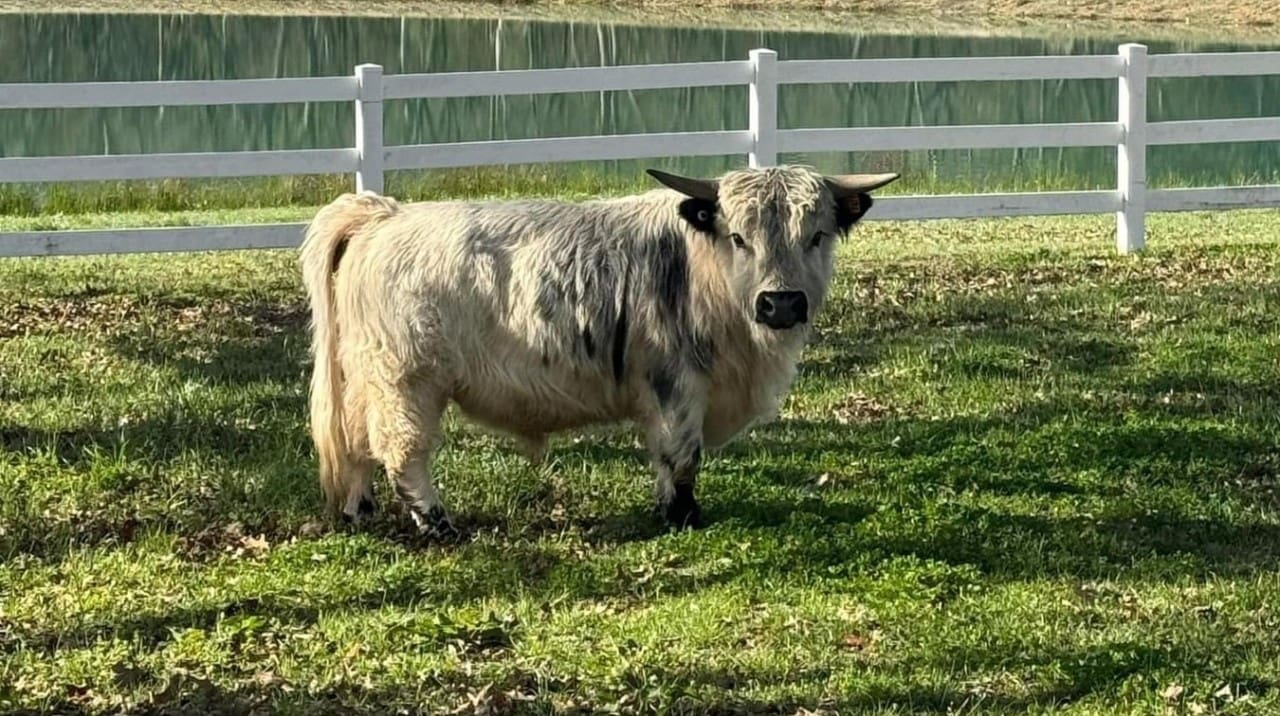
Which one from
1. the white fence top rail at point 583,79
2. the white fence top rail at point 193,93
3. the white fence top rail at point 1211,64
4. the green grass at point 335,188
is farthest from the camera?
the green grass at point 335,188

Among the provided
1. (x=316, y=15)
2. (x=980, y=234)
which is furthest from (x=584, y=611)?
(x=316, y=15)

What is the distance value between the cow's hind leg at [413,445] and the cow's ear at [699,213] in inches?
46.3

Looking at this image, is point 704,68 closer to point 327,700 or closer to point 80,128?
point 327,700

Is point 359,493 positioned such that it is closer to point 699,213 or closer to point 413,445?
point 413,445

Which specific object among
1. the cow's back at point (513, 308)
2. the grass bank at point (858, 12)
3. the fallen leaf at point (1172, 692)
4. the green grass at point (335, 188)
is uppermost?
the grass bank at point (858, 12)

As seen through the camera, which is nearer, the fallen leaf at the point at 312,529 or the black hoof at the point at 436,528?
the black hoof at the point at 436,528

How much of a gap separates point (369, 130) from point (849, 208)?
7150mm

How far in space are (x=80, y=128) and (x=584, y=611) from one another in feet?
67.2

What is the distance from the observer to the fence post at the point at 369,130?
46.2ft

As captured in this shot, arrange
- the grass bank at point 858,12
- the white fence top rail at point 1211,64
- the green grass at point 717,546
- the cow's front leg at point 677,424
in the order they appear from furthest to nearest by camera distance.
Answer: the grass bank at point 858,12
the white fence top rail at point 1211,64
the cow's front leg at point 677,424
the green grass at point 717,546

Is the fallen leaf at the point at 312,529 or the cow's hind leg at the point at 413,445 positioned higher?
the cow's hind leg at the point at 413,445

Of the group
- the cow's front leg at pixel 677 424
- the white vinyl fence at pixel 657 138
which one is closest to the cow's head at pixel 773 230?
the cow's front leg at pixel 677 424

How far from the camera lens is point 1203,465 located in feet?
27.9

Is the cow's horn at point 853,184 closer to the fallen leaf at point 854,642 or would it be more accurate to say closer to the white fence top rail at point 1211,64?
A: the fallen leaf at point 854,642
